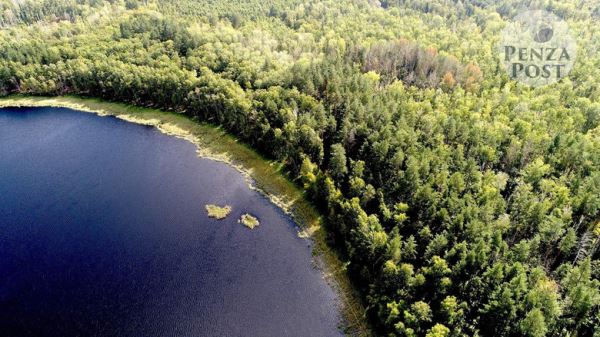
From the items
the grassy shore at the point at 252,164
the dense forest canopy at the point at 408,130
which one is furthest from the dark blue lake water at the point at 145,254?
the dense forest canopy at the point at 408,130

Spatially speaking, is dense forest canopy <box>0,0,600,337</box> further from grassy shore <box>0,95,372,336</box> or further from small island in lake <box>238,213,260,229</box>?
small island in lake <box>238,213,260,229</box>

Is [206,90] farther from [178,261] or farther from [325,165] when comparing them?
[178,261]

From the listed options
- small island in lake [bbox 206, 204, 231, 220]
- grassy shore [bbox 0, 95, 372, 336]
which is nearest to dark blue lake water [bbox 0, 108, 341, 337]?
small island in lake [bbox 206, 204, 231, 220]

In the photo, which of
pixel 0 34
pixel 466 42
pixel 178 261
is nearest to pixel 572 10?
pixel 466 42

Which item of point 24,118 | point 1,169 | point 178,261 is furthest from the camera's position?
point 24,118

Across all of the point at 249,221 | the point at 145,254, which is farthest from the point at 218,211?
the point at 145,254

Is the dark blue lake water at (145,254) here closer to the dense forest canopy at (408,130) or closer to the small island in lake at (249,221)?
the small island in lake at (249,221)
